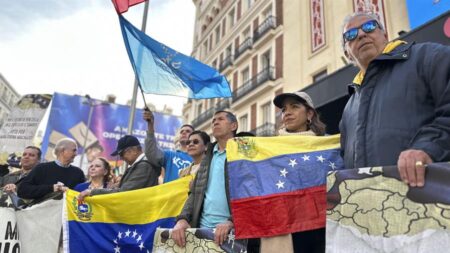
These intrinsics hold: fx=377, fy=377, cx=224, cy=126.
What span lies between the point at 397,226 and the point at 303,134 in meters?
1.18

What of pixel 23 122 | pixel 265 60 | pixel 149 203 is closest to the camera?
pixel 149 203

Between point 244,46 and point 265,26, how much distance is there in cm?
262

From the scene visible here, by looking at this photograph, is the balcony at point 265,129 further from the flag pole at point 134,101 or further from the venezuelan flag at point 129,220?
the venezuelan flag at point 129,220

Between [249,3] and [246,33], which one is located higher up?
[249,3]

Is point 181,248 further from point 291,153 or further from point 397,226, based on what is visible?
point 397,226

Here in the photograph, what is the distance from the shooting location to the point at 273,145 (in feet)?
8.51

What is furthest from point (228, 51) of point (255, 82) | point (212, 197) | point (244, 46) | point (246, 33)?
point (212, 197)

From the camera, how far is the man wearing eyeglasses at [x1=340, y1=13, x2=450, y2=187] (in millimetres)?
1732

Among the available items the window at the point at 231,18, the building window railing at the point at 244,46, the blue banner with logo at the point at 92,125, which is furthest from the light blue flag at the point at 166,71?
the window at the point at 231,18

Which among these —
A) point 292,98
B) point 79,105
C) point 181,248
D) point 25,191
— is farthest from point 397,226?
point 79,105

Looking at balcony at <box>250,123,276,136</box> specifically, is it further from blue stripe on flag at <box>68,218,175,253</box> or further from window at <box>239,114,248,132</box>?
blue stripe on flag at <box>68,218,175,253</box>

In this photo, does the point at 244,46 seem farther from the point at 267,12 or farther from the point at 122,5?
the point at 122,5

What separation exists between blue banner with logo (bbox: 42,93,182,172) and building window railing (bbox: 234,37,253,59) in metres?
6.71

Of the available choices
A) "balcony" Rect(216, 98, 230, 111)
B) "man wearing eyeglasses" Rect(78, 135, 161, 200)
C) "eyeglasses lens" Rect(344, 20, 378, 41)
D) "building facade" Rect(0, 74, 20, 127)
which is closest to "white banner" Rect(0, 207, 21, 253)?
"man wearing eyeglasses" Rect(78, 135, 161, 200)
